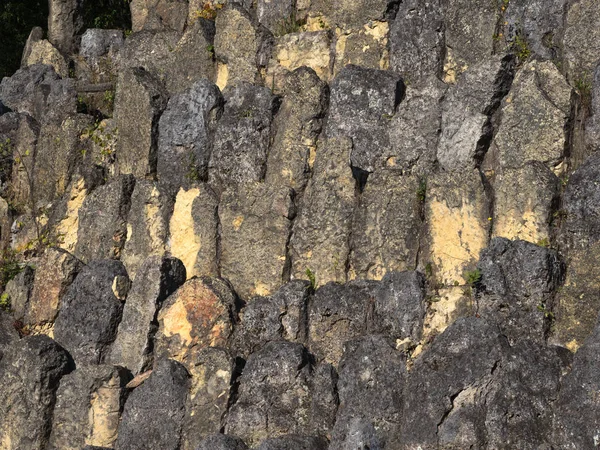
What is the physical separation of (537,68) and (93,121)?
4214mm

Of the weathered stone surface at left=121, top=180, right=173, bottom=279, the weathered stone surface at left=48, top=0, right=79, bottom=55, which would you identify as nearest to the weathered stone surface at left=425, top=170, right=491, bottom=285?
the weathered stone surface at left=121, top=180, right=173, bottom=279

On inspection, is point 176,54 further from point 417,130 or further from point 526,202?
point 526,202

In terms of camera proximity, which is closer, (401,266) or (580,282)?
(580,282)

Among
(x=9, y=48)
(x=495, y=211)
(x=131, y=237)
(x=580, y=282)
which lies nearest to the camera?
(x=580, y=282)

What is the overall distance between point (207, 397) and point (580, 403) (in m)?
2.65

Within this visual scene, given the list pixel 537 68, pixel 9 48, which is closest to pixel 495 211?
pixel 537 68

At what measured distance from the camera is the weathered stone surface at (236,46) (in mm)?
10656

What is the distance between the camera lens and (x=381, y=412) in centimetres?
791

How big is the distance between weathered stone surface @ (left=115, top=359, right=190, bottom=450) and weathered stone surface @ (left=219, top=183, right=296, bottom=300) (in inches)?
36.1

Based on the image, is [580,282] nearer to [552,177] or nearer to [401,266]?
[552,177]

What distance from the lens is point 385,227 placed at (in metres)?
8.84

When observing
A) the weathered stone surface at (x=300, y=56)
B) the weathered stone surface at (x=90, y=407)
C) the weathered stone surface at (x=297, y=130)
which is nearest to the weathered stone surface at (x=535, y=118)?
the weathered stone surface at (x=297, y=130)

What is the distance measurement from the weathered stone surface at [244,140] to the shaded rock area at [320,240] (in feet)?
0.06

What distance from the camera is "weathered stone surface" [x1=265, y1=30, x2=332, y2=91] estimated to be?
10305 millimetres
